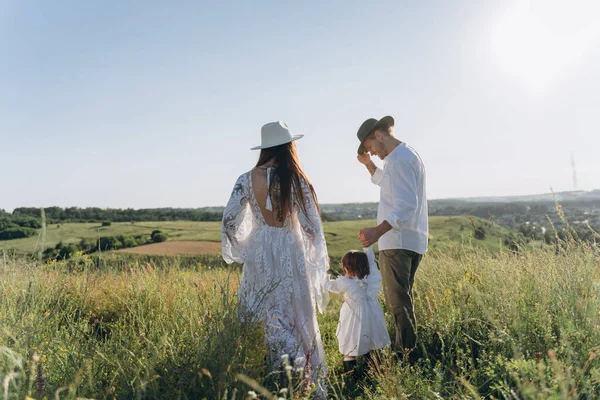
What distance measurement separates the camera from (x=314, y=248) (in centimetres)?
412

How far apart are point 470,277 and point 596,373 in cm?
302

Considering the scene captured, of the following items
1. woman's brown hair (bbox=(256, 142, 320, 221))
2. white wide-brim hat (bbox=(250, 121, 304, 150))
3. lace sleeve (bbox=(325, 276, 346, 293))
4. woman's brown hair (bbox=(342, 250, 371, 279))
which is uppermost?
white wide-brim hat (bbox=(250, 121, 304, 150))

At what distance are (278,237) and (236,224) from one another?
1.26ft

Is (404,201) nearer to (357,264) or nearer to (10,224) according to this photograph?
(357,264)

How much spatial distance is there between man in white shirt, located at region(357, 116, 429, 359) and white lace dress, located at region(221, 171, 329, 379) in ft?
1.89

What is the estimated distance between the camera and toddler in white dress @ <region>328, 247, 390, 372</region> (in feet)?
14.1

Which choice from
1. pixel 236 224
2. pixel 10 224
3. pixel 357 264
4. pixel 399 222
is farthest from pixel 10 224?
pixel 399 222

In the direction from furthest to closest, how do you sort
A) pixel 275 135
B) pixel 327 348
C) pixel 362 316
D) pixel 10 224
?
1. pixel 10 224
2. pixel 327 348
3. pixel 362 316
4. pixel 275 135

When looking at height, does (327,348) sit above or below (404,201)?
below

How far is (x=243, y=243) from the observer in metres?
4.02

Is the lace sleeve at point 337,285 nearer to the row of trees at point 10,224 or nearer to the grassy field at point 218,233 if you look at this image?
the grassy field at point 218,233

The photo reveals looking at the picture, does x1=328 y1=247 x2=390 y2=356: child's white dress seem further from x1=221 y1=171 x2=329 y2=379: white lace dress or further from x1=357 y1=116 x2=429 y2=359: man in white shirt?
x1=221 y1=171 x2=329 y2=379: white lace dress

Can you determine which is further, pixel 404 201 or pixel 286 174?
pixel 404 201

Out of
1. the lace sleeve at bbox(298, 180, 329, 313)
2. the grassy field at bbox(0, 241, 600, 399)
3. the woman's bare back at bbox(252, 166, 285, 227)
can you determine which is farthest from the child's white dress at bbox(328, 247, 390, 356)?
the woman's bare back at bbox(252, 166, 285, 227)
